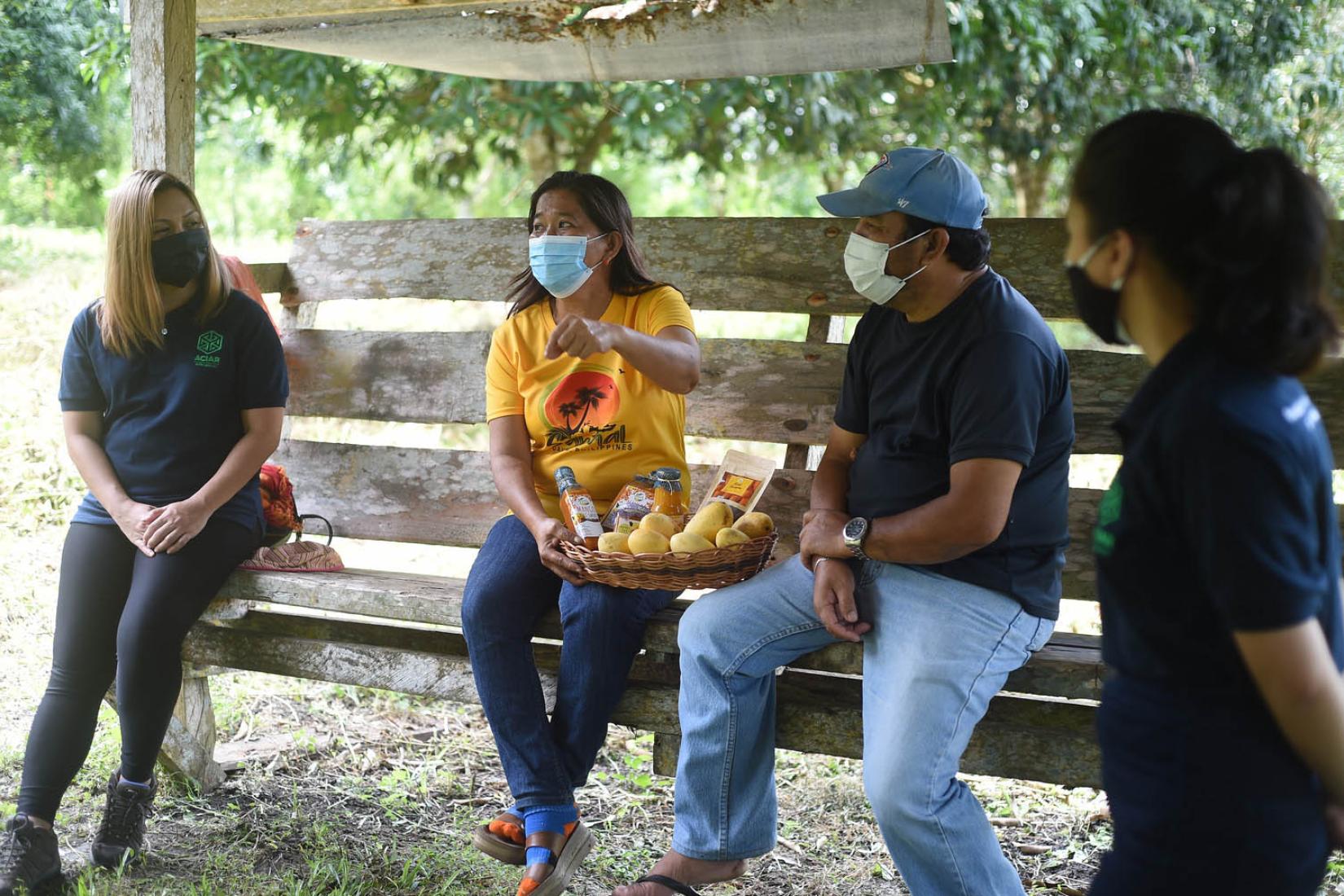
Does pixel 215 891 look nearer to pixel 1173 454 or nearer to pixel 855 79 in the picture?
pixel 1173 454

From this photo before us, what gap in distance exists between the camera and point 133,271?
328 centimetres

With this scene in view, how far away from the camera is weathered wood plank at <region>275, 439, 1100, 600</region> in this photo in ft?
12.7

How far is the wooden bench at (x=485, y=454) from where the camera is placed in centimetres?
288

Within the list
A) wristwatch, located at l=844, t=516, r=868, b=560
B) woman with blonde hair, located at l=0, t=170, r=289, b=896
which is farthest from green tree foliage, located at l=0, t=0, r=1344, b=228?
wristwatch, located at l=844, t=516, r=868, b=560

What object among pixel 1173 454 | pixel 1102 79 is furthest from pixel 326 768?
pixel 1102 79

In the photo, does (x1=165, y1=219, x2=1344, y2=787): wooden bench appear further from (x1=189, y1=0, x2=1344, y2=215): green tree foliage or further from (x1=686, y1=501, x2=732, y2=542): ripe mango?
(x1=189, y1=0, x2=1344, y2=215): green tree foliage

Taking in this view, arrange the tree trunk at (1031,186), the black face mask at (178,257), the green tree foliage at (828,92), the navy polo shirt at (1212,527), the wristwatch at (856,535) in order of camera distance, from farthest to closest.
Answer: the tree trunk at (1031,186), the green tree foliage at (828,92), the black face mask at (178,257), the wristwatch at (856,535), the navy polo shirt at (1212,527)

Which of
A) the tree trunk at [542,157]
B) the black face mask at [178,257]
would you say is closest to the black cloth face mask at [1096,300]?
the black face mask at [178,257]

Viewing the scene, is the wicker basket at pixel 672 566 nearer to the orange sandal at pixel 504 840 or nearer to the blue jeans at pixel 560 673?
the blue jeans at pixel 560 673

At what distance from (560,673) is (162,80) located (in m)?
2.27

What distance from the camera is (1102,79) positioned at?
23.4 feet

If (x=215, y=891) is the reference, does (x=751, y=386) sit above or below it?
above

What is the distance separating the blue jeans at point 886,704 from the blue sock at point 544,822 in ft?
0.94

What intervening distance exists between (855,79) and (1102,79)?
4.75ft
